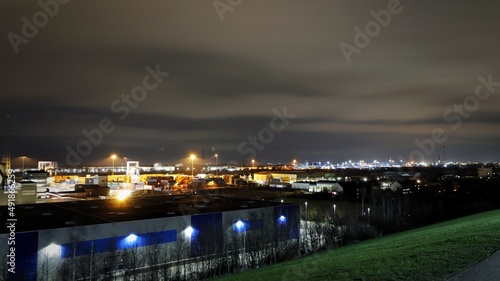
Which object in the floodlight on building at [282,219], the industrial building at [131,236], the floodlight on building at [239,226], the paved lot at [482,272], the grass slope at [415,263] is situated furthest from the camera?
the floodlight on building at [282,219]

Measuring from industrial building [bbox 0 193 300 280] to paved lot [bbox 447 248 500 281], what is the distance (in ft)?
36.8

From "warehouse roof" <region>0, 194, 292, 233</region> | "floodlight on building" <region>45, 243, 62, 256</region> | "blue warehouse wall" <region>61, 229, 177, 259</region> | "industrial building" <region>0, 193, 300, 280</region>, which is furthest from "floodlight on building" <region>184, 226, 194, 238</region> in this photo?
"floodlight on building" <region>45, 243, 62, 256</region>

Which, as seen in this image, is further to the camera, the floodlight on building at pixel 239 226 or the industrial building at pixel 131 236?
the floodlight on building at pixel 239 226

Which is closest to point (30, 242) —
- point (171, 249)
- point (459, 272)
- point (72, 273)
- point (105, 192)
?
point (72, 273)

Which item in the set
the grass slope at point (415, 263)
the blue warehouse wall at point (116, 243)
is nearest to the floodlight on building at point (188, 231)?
the blue warehouse wall at point (116, 243)

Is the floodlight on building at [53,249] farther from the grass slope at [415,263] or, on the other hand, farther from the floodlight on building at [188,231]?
the grass slope at [415,263]

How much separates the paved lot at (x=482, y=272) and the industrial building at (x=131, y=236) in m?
11.2

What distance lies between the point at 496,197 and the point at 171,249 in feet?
112

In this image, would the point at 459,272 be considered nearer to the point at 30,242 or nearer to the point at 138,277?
the point at 138,277

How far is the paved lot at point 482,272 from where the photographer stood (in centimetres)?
663

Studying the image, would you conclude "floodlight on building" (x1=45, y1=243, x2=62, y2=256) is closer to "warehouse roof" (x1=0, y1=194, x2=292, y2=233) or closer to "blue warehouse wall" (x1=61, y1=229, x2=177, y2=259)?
"blue warehouse wall" (x1=61, y1=229, x2=177, y2=259)

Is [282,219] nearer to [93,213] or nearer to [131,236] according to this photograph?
[131,236]

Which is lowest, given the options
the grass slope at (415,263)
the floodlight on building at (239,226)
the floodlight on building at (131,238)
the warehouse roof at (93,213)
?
the floodlight on building at (239,226)

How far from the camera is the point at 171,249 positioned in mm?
17094
